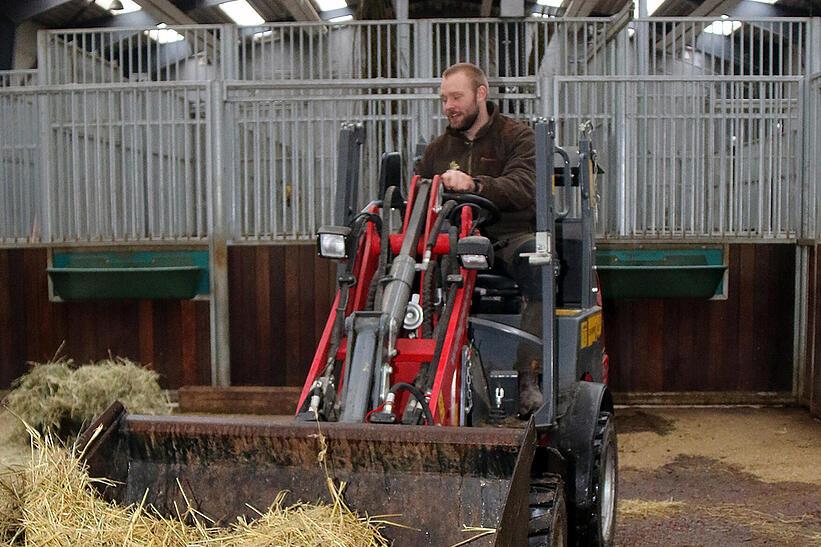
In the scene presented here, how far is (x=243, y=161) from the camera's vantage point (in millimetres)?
7672

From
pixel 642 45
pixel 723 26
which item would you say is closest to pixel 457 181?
pixel 642 45

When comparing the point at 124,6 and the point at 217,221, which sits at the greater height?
the point at 124,6

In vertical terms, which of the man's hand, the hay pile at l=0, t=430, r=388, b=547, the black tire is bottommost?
the black tire

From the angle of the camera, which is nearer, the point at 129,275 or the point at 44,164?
the point at 129,275

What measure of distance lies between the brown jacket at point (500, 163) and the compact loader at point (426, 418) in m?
0.11

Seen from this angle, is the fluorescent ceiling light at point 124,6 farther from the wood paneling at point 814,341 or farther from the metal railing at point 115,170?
the wood paneling at point 814,341

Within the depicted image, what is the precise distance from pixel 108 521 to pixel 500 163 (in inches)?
87.4

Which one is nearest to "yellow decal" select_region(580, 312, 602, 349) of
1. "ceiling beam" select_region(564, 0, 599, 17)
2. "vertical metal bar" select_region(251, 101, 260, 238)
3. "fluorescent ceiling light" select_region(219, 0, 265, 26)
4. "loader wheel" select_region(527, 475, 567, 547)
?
"loader wheel" select_region(527, 475, 567, 547)

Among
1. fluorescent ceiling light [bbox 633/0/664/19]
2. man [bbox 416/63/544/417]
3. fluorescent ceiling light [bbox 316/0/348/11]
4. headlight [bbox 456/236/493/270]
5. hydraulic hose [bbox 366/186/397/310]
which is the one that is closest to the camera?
headlight [bbox 456/236/493/270]

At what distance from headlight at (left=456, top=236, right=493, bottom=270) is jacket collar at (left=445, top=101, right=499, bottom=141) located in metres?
0.90

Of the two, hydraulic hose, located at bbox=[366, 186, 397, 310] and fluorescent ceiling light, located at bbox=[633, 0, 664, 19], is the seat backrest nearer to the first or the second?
hydraulic hose, located at bbox=[366, 186, 397, 310]

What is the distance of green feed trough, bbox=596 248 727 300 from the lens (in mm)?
7227

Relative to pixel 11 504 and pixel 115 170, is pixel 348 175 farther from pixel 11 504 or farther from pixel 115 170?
pixel 115 170

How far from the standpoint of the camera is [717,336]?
7508 mm
